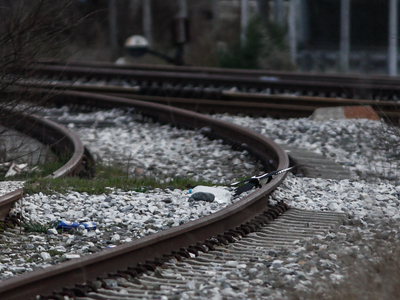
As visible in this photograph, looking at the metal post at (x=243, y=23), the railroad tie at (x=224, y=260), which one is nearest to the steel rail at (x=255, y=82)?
the metal post at (x=243, y=23)

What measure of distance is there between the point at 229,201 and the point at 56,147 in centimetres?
411

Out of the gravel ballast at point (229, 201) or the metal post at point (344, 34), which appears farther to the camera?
the metal post at point (344, 34)

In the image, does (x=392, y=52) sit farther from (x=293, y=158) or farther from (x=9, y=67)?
(x=9, y=67)

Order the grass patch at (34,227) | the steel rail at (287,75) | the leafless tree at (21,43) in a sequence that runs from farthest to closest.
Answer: the steel rail at (287,75)
the leafless tree at (21,43)
the grass patch at (34,227)

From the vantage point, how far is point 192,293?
3479 mm

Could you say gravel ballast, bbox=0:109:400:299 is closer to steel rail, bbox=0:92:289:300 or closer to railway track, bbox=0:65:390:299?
railway track, bbox=0:65:390:299

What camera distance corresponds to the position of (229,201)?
5.60 metres

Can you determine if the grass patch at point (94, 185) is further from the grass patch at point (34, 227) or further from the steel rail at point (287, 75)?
the steel rail at point (287, 75)

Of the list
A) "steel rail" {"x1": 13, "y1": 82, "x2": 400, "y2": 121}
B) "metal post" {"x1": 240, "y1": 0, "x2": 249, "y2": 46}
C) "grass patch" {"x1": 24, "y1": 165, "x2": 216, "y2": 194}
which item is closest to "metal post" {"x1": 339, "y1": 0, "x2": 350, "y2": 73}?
"metal post" {"x1": 240, "y1": 0, "x2": 249, "y2": 46}

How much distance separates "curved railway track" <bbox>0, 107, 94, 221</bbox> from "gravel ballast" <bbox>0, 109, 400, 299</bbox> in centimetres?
21

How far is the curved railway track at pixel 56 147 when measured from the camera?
16.5 feet

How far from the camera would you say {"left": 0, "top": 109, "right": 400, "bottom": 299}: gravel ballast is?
392 cm

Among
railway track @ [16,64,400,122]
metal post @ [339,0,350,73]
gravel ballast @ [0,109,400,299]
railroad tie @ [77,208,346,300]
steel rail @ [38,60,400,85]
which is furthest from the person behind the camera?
metal post @ [339,0,350,73]

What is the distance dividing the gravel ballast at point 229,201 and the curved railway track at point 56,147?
0.69 ft
